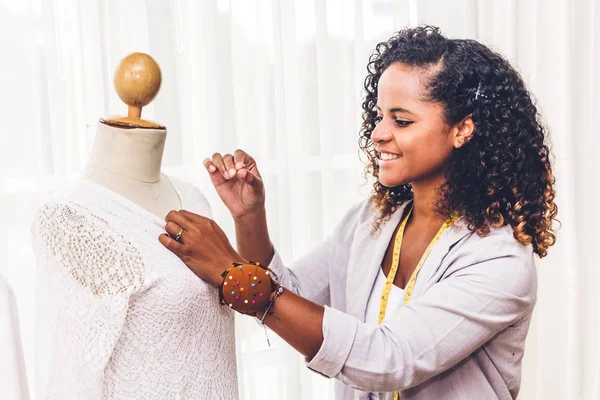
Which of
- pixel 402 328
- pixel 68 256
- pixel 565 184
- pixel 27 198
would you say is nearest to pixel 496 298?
pixel 402 328

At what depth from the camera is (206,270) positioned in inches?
42.9

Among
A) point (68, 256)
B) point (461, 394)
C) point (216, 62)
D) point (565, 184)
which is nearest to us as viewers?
point (68, 256)

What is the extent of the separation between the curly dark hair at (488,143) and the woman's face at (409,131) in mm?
23

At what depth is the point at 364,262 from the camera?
1646 mm

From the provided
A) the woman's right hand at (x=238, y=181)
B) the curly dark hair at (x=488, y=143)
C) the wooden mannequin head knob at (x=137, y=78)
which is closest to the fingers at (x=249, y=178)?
the woman's right hand at (x=238, y=181)

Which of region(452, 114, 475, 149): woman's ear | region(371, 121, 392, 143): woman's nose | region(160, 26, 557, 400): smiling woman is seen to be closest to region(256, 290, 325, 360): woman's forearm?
region(160, 26, 557, 400): smiling woman

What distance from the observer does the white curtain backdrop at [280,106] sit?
6.16 feet

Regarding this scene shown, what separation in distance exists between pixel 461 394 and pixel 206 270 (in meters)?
0.68

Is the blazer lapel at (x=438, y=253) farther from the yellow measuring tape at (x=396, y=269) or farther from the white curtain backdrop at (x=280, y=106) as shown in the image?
the white curtain backdrop at (x=280, y=106)

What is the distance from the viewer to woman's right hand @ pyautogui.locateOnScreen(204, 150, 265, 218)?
1.29m

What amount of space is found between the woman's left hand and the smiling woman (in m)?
0.16

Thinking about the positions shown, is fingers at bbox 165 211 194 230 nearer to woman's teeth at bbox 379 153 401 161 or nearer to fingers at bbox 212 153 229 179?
fingers at bbox 212 153 229 179

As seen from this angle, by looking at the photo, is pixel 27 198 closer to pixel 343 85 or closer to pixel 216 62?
pixel 216 62

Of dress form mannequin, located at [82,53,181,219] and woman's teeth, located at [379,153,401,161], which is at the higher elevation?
dress form mannequin, located at [82,53,181,219]
